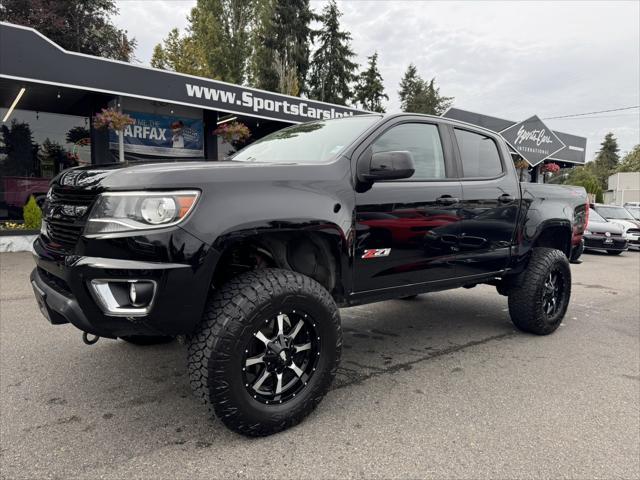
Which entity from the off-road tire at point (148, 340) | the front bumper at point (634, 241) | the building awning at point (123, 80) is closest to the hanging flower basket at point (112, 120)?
the building awning at point (123, 80)

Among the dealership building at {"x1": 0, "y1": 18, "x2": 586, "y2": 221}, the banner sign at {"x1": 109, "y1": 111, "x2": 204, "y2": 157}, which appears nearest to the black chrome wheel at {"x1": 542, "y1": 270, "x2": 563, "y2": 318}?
the dealership building at {"x1": 0, "y1": 18, "x2": 586, "y2": 221}

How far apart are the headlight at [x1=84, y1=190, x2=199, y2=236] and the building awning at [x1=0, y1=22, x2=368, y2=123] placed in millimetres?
8827

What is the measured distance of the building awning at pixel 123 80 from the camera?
898 centimetres

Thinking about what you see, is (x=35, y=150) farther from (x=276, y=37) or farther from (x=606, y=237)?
(x=276, y=37)

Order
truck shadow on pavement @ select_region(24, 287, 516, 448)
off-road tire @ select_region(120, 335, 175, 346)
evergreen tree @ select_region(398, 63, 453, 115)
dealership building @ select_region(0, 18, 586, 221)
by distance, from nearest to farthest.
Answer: truck shadow on pavement @ select_region(24, 287, 516, 448) → off-road tire @ select_region(120, 335, 175, 346) → dealership building @ select_region(0, 18, 586, 221) → evergreen tree @ select_region(398, 63, 453, 115)

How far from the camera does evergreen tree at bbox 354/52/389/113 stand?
43.2 metres

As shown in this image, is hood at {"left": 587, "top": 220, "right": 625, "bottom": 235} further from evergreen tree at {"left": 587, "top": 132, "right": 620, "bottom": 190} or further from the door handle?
Answer: evergreen tree at {"left": 587, "top": 132, "right": 620, "bottom": 190}

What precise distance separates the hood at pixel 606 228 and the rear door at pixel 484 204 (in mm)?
10825

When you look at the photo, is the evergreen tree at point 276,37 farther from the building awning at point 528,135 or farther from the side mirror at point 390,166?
the side mirror at point 390,166

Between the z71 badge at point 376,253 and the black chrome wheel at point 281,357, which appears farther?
the z71 badge at point 376,253

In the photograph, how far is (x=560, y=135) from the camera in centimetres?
2431

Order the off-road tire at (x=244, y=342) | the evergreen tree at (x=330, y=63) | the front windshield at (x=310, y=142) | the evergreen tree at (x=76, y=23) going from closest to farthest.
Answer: the off-road tire at (x=244, y=342) → the front windshield at (x=310, y=142) → the evergreen tree at (x=76, y=23) → the evergreen tree at (x=330, y=63)

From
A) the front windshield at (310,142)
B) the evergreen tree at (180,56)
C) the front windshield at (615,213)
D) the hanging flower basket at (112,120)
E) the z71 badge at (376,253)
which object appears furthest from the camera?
the evergreen tree at (180,56)

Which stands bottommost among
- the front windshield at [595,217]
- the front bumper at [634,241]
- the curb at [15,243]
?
the front bumper at [634,241]
